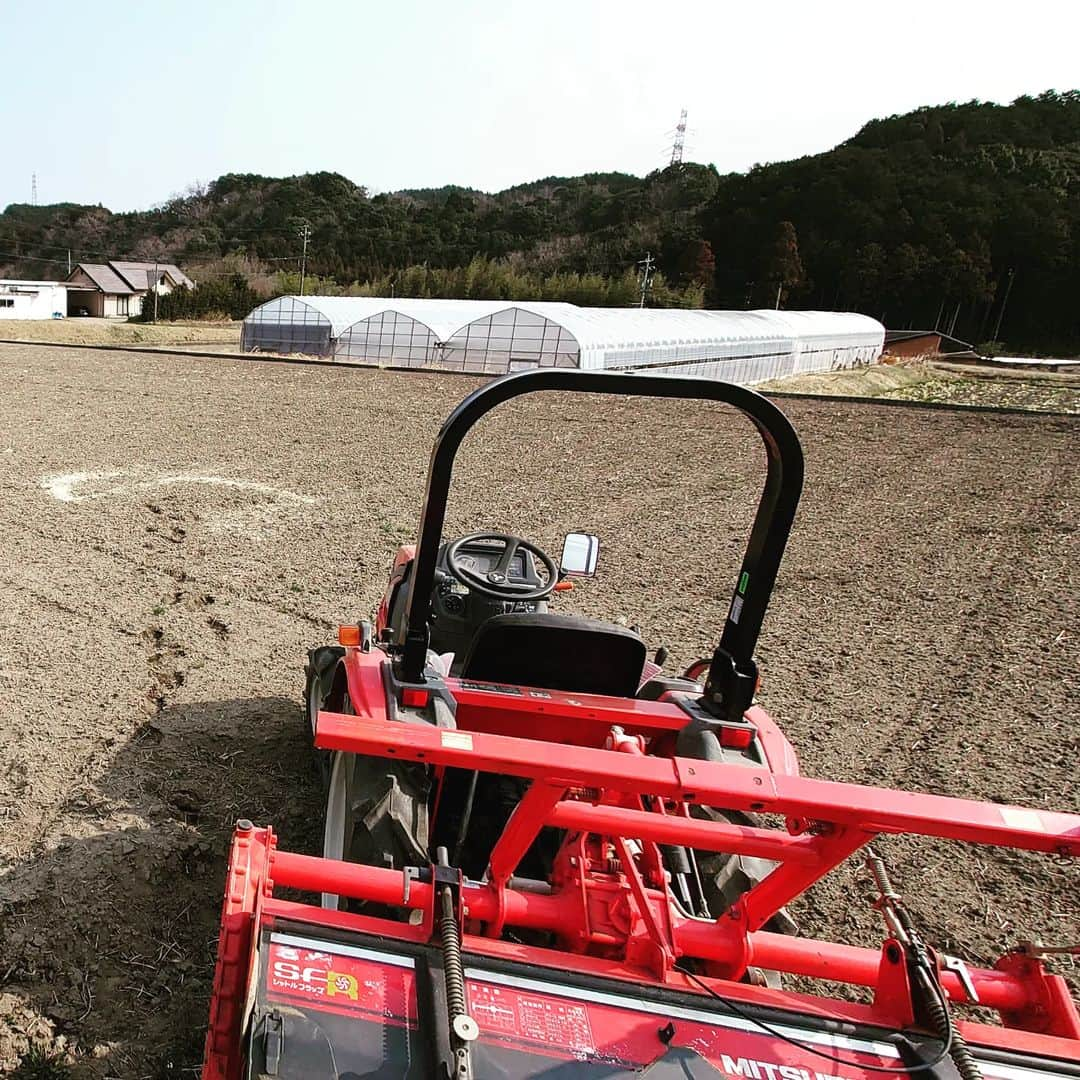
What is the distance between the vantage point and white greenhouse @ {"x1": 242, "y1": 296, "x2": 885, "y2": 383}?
22.8 meters

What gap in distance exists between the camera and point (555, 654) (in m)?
2.51

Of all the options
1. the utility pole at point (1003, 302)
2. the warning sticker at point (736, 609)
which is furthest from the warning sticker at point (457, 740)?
the utility pole at point (1003, 302)

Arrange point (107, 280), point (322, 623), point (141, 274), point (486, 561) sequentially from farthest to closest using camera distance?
point (141, 274)
point (107, 280)
point (322, 623)
point (486, 561)

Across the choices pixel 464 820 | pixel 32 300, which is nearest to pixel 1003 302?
pixel 32 300

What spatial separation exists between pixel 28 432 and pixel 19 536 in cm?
444

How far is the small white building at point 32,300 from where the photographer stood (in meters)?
46.9

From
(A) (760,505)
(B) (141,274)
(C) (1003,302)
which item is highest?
(C) (1003,302)

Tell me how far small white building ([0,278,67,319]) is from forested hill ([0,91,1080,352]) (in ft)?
45.4

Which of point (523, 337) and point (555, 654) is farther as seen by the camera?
point (523, 337)

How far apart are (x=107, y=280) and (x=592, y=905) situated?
65.0m

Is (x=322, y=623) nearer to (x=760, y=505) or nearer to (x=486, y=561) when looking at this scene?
(x=486, y=561)

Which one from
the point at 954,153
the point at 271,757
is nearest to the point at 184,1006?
the point at 271,757

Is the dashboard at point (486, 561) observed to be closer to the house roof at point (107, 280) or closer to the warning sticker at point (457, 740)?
the warning sticker at point (457, 740)

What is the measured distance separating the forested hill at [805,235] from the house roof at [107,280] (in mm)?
8102
